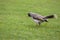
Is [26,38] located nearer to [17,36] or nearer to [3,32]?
[17,36]

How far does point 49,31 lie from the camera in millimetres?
5480

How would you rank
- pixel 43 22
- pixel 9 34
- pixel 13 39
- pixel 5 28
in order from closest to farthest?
1. pixel 13 39
2. pixel 9 34
3. pixel 5 28
4. pixel 43 22

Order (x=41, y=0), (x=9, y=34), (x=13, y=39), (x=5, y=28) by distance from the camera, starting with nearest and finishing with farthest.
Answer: (x=13, y=39), (x=9, y=34), (x=5, y=28), (x=41, y=0)

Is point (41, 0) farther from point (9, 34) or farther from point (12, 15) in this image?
point (9, 34)

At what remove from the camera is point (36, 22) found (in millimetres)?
5812

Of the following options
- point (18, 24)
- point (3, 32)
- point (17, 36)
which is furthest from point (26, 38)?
point (18, 24)

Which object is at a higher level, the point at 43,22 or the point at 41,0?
the point at 43,22

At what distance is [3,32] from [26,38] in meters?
0.70

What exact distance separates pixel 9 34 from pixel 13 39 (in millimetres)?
402

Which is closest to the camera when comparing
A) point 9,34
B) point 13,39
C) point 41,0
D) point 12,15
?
point 13,39

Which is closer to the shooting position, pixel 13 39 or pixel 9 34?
pixel 13 39

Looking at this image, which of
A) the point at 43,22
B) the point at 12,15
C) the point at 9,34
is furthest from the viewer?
the point at 12,15

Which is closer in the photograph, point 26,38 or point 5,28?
point 26,38

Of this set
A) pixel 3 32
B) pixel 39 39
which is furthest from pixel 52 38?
pixel 3 32
